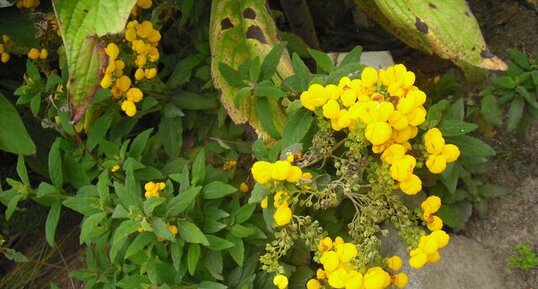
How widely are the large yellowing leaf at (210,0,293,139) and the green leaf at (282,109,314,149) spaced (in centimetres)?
22

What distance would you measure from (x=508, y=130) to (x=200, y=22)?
902mm

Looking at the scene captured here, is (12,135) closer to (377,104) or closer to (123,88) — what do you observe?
(123,88)

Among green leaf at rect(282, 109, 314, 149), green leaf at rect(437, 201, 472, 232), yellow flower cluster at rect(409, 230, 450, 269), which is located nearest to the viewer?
yellow flower cluster at rect(409, 230, 450, 269)

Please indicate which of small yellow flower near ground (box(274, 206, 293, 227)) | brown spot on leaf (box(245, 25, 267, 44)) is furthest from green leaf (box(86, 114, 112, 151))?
small yellow flower near ground (box(274, 206, 293, 227))

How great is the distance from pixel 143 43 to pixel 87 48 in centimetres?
47

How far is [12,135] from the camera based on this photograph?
1708mm

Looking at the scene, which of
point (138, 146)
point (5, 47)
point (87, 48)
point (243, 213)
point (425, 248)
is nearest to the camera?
point (87, 48)

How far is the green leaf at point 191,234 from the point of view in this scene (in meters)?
1.41

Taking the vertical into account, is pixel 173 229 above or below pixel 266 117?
below

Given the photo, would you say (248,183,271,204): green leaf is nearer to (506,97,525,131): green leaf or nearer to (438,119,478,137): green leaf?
(438,119,478,137): green leaf

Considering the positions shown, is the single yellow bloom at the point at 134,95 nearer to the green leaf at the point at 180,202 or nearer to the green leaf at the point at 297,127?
the green leaf at the point at 180,202

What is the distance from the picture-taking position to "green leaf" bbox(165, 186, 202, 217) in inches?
55.8

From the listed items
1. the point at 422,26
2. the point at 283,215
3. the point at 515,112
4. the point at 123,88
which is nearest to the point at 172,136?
the point at 123,88

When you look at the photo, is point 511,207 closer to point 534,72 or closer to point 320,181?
point 534,72
